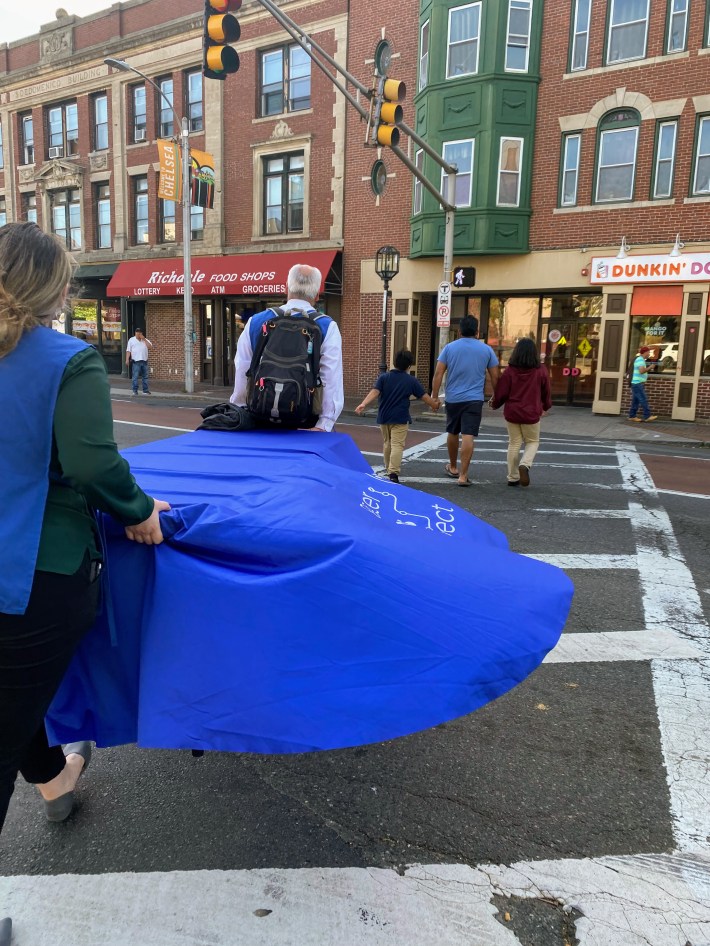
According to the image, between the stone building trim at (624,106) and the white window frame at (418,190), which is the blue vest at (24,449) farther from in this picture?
the white window frame at (418,190)

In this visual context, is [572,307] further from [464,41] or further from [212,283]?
[212,283]

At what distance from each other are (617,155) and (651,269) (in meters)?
3.08

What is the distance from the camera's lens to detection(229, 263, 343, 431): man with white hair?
375 cm

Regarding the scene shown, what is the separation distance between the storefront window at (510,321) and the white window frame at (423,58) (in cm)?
620

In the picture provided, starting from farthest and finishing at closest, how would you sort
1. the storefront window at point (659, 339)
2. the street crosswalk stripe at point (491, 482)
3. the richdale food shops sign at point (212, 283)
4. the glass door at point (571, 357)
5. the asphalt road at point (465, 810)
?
1. the richdale food shops sign at point (212, 283)
2. the glass door at point (571, 357)
3. the storefront window at point (659, 339)
4. the street crosswalk stripe at point (491, 482)
5. the asphalt road at point (465, 810)

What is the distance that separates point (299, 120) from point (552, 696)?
22242 mm

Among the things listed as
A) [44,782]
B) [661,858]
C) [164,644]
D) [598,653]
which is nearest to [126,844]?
[44,782]

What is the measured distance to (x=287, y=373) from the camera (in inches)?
138

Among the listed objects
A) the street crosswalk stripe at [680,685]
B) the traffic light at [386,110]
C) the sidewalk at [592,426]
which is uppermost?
the traffic light at [386,110]

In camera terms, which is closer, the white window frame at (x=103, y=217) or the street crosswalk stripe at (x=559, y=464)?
the street crosswalk stripe at (x=559, y=464)

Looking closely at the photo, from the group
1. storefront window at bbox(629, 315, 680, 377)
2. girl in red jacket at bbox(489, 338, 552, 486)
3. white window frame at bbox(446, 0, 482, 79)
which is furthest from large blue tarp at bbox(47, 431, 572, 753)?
white window frame at bbox(446, 0, 482, 79)

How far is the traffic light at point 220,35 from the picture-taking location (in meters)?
9.68

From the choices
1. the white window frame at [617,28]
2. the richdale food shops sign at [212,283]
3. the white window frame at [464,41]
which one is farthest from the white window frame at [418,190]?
the white window frame at [617,28]

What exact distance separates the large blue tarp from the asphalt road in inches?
6.3
